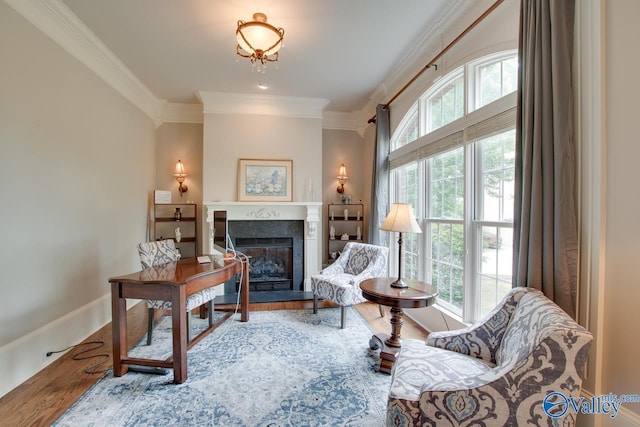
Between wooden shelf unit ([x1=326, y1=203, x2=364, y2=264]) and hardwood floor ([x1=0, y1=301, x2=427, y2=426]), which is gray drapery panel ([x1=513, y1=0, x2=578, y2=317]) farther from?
wooden shelf unit ([x1=326, y1=203, x2=364, y2=264])

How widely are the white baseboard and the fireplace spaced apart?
1909 millimetres

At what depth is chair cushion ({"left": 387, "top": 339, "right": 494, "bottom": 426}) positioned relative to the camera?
1.26 metres

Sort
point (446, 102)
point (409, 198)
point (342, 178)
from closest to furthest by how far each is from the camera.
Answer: point (446, 102) < point (409, 198) < point (342, 178)

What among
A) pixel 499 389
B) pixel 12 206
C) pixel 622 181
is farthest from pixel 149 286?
pixel 622 181

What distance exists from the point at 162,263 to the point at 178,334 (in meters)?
1.12

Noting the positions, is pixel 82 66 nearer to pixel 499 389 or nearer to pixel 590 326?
pixel 499 389

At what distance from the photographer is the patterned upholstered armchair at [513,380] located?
3.58 feet

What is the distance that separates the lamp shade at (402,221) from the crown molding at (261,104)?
274 cm

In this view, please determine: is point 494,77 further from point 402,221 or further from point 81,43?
point 81,43

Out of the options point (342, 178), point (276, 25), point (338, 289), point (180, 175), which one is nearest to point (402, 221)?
point (338, 289)

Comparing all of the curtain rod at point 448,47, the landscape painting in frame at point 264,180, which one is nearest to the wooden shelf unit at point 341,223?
the landscape painting in frame at point 264,180

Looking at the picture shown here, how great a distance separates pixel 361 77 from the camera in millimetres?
3709

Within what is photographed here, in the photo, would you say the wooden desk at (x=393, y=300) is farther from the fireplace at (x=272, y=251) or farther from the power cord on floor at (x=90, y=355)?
the power cord on floor at (x=90, y=355)

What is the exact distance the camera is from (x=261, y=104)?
174 inches
